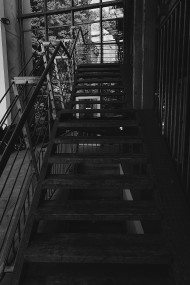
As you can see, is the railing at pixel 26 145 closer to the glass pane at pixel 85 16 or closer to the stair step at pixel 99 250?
the stair step at pixel 99 250

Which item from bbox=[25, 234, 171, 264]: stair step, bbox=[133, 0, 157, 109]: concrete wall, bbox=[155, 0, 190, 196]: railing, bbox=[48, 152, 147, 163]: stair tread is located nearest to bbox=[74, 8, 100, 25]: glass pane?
bbox=[133, 0, 157, 109]: concrete wall

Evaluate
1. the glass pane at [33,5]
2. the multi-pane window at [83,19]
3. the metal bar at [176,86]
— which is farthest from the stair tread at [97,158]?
the glass pane at [33,5]

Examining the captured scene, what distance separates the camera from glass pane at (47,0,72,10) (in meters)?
11.7

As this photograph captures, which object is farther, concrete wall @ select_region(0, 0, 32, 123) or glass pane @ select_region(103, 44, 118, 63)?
glass pane @ select_region(103, 44, 118, 63)

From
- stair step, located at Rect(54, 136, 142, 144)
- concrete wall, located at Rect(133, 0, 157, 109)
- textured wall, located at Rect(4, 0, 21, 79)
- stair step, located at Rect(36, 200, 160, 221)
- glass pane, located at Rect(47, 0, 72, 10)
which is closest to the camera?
stair step, located at Rect(36, 200, 160, 221)

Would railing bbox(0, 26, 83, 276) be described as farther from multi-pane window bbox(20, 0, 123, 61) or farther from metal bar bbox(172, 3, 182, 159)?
multi-pane window bbox(20, 0, 123, 61)

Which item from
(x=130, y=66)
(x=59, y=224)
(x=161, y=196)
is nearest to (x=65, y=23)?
(x=130, y=66)

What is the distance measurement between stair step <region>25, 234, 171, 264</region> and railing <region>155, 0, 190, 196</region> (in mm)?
723

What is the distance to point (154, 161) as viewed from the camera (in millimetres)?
3324

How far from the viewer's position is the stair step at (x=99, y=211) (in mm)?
2732

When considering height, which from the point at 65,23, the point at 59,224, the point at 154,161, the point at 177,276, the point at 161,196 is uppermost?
the point at 65,23

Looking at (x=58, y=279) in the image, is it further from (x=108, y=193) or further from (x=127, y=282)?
(x=108, y=193)

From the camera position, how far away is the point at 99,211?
2.81m

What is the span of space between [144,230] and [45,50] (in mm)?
3664
